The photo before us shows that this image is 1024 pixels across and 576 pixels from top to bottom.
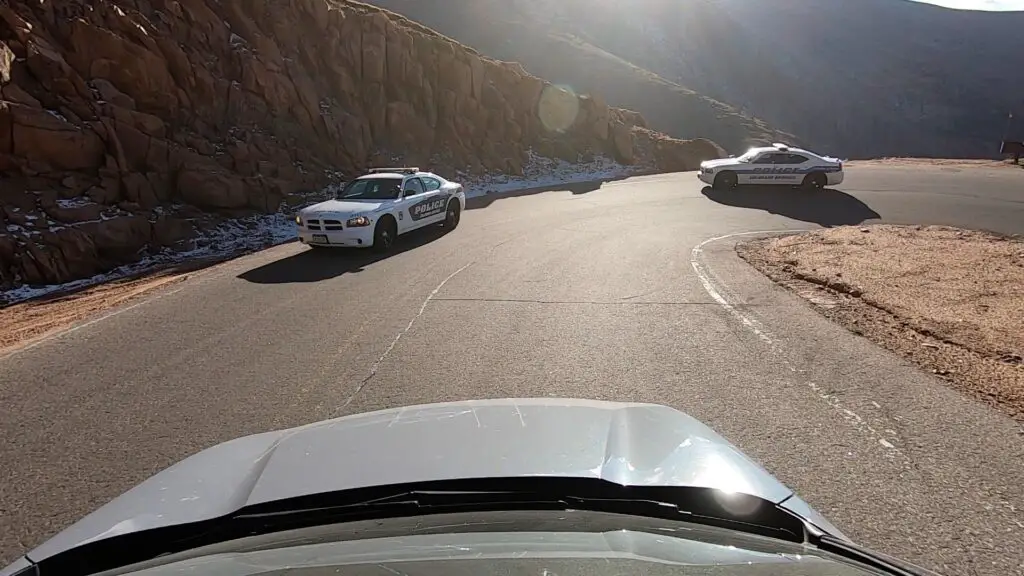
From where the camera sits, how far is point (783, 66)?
115000mm

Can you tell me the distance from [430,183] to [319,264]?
4099 mm

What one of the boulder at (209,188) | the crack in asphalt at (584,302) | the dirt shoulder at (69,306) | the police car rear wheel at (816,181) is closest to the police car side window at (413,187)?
the dirt shoulder at (69,306)

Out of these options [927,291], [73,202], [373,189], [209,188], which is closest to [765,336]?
[927,291]

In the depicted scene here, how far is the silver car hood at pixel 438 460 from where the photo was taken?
2.23m

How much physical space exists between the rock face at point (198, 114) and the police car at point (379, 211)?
16.4ft

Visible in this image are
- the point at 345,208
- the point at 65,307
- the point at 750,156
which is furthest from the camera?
the point at 750,156

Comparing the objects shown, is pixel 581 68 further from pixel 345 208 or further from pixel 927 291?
pixel 927 291

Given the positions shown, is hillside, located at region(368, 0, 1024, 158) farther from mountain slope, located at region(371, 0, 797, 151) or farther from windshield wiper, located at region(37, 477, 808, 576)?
windshield wiper, located at region(37, 477, 808, 576)

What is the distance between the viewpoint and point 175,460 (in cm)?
433

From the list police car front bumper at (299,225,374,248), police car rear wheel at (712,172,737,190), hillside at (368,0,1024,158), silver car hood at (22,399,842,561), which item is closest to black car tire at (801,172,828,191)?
police car rear wheel at (712,172,737,190)

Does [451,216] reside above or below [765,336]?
above

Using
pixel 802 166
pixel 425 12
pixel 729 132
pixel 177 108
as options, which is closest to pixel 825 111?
pixel 729 132

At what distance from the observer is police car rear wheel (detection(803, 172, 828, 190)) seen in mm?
21766

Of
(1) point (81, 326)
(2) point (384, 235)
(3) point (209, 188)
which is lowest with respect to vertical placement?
(1) point (81, 326)
